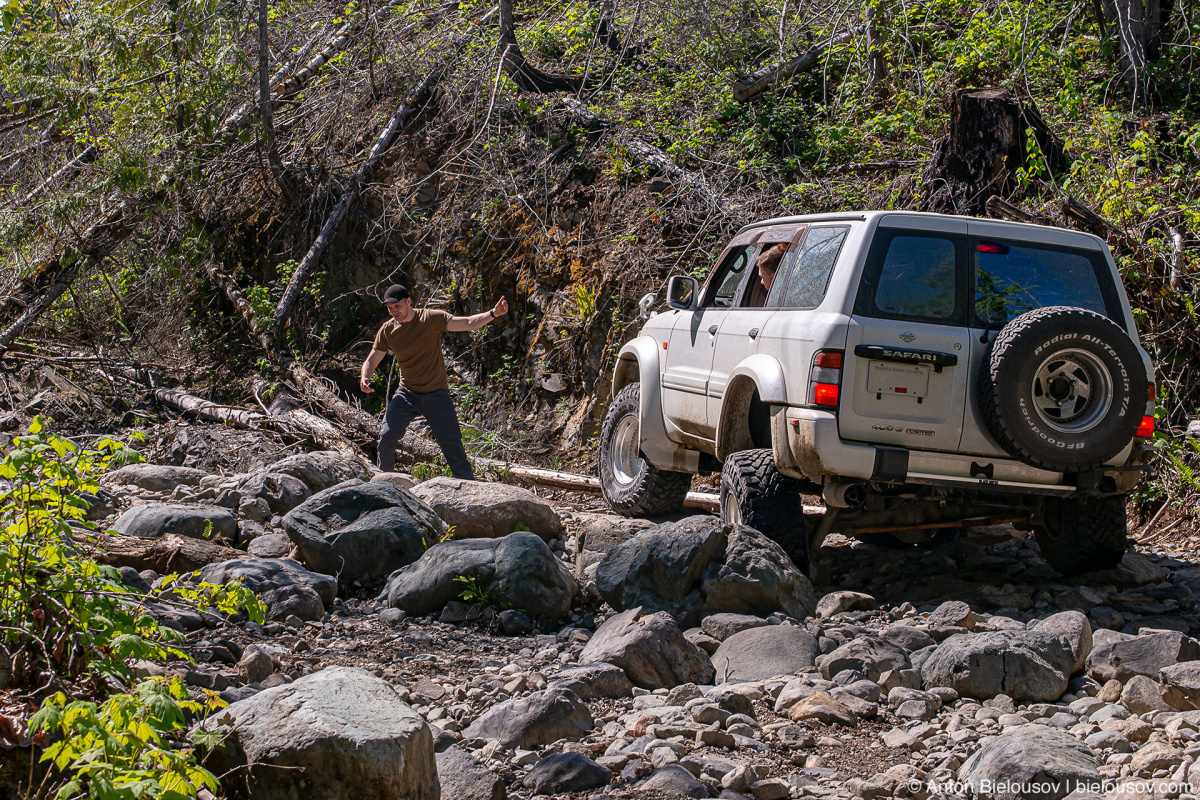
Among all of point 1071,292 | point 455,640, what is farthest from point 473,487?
point 1071,292

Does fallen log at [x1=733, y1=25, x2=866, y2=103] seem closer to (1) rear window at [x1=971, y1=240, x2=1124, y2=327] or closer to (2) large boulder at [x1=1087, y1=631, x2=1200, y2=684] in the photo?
(1) rear window at [x1=971, y1=240, x2=1124, y2=327]

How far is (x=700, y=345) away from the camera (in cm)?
726

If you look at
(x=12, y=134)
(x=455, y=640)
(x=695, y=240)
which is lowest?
(x=455, y=640)

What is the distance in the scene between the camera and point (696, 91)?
13531mm

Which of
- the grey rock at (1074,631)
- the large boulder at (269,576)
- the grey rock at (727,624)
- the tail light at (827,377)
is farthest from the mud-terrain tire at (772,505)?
the large boulder at (269,576)

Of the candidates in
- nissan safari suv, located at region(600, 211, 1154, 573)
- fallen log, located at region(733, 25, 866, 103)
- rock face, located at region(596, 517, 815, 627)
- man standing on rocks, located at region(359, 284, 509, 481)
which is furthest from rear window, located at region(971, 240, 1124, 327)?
fallen log, located at region(733, 25, 866, 103)

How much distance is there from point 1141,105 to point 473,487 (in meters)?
8.24

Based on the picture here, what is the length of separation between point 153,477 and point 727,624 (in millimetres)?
6015

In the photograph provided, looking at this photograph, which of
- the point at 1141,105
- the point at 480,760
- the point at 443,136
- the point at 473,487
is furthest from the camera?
the point at 443,136

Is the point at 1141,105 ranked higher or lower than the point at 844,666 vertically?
higher

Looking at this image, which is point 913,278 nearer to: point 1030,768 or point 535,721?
point 1030,768

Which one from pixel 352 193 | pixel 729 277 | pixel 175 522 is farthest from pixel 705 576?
pixel 352 193

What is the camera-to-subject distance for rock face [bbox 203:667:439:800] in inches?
124

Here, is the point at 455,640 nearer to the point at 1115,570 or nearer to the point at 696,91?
the point at 1115,570
